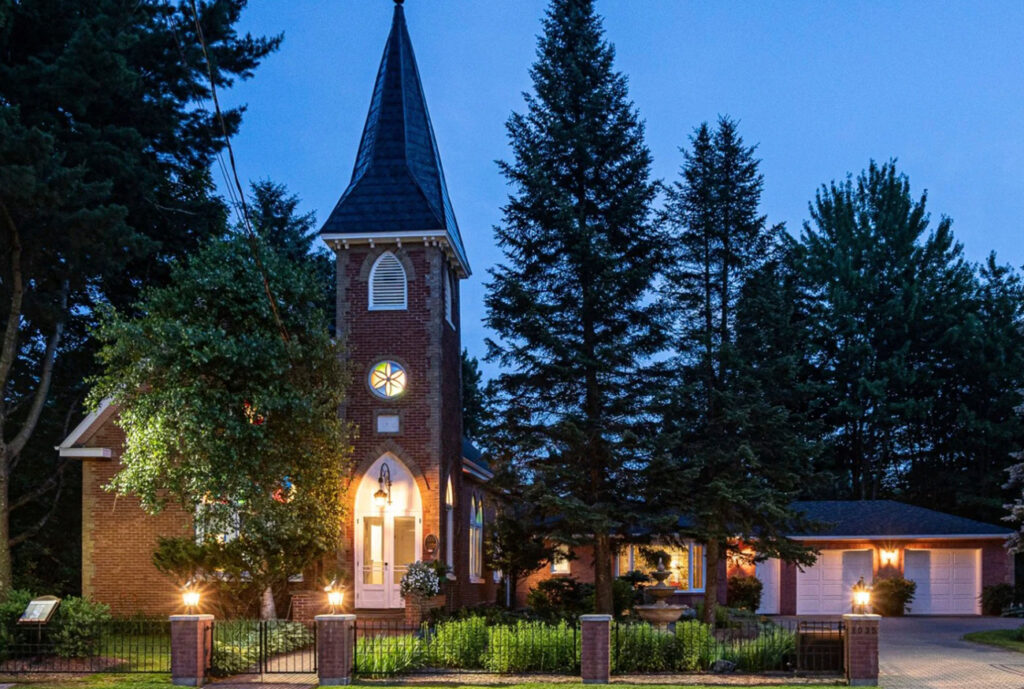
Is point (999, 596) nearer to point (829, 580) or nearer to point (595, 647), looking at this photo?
point (829, 580)

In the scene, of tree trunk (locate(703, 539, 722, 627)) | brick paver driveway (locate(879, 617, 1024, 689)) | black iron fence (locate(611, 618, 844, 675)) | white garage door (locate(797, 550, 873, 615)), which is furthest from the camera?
white garage door (locate(797, 550, 873, 615))

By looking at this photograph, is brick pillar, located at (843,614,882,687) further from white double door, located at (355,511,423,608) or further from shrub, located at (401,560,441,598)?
white double door, located at (355,511,423,608)

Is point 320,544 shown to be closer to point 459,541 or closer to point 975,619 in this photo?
point 459,541

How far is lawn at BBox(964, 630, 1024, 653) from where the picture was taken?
22.1 m

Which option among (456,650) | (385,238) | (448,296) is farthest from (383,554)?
(385,238)

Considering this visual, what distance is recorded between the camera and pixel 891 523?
33938 mm

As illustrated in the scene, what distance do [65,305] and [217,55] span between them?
689 cm

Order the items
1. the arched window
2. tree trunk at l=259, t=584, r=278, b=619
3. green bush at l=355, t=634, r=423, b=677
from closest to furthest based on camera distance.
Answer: green bush at l=355, t=634, r=423, b=677, tree trunk at l=259, t=584, r=278, b=619, the arched window

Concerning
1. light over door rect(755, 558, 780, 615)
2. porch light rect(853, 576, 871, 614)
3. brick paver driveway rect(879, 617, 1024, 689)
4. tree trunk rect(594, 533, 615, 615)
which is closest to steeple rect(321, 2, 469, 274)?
tree trunk rect(594, 533, 615, 615)

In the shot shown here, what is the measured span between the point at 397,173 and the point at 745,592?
17.6m

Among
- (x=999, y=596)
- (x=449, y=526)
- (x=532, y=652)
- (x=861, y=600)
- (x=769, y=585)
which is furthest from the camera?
(x=769, y=585)

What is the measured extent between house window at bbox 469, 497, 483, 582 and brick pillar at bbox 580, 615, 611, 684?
36.4ft

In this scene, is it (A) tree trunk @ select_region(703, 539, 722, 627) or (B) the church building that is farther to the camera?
(A) tree trunk @ select_region(703, 539, 722, 627)

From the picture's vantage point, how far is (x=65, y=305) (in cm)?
2489
